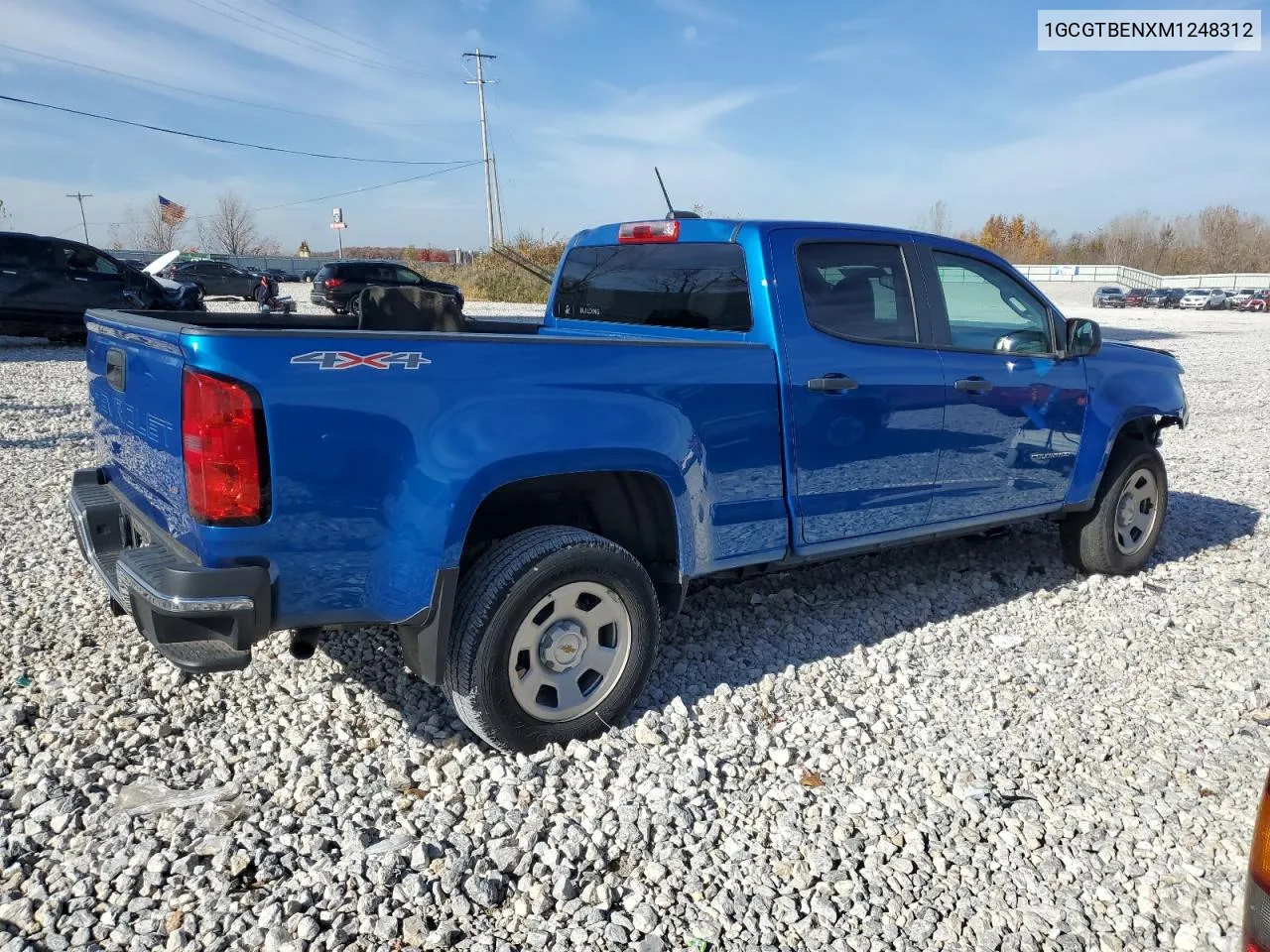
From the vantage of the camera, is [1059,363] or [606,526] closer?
[606,526]

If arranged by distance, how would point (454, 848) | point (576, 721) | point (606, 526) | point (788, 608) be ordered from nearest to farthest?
point (454, 848), point (576, 721), point (606, 526), point (788, 608)

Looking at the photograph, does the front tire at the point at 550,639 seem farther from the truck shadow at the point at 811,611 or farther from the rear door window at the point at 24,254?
the rear door window at the point at 24,254

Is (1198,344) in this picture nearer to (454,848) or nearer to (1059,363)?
(1059,363)

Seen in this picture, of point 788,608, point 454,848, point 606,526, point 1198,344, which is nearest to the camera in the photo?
point 454,848

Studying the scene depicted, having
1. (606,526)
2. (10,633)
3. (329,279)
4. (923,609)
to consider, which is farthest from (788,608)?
(329,279)

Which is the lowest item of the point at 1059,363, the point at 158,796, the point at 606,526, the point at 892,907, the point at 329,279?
the point at 892,907

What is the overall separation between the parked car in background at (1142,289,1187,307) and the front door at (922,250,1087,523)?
57001 millimetres

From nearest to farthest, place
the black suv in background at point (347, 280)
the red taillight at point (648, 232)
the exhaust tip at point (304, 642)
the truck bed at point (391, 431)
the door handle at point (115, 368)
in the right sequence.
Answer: the truck bed at point (391, 431) < the exhaust tip at point (304, 642) < the door handle at point (115, 368) < the red taillight at point (648, 232) < the black suv in background at point (347, 280)

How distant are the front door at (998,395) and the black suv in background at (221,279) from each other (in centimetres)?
3424

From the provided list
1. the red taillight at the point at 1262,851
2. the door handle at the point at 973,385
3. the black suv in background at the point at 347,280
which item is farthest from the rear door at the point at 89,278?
the red taillight at the point at 1262,851

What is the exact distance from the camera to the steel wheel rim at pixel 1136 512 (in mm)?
5312

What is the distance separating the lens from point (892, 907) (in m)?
2.54

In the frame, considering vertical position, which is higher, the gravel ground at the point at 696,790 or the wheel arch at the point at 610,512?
the wheel arch at the point at 610,512

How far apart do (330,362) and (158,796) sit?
1.53 metres
